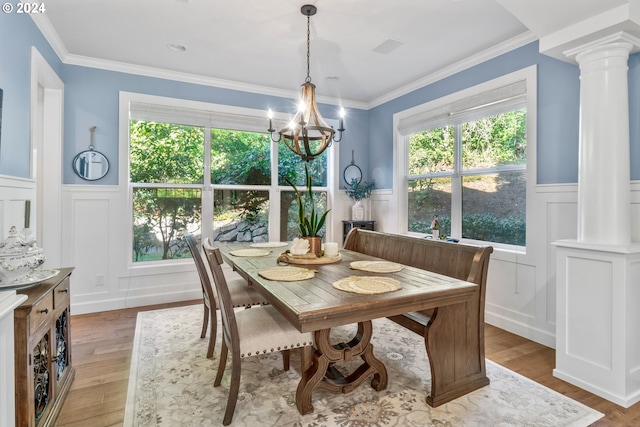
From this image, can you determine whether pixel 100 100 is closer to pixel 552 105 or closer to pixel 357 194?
pixel 357 194

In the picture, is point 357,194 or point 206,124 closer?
point 206,124

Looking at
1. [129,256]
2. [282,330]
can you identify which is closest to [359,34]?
[282,330]

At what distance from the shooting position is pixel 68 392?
2.11 m

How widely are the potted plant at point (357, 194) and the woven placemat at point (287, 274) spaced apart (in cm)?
279

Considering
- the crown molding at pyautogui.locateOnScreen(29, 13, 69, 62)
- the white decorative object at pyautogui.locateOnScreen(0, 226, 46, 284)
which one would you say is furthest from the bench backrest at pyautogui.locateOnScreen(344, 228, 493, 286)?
the crown molding at pyautogui.locateOnScreen(29, 13, 69, 62)

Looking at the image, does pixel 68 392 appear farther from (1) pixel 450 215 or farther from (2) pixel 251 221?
(1) pixel 450 215

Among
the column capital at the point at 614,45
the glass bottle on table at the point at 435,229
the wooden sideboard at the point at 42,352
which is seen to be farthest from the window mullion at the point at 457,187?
the wooden sideboard at the point at 42,352

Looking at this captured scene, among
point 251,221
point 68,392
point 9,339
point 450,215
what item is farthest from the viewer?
point 251,221

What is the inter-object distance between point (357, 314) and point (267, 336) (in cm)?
61

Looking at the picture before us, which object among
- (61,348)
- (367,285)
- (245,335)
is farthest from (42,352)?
(367,285)

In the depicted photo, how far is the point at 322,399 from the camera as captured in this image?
2012mm

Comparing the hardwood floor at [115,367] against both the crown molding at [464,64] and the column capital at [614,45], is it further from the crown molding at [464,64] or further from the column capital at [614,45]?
the crown molding at [464,64]

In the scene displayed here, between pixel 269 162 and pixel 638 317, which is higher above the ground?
pixel 269 162

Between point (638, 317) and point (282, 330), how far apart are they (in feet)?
7.19
